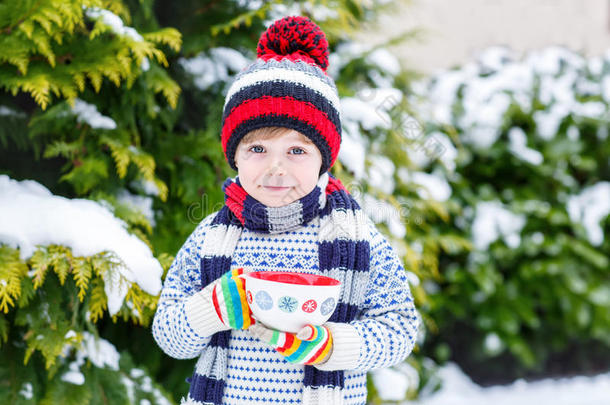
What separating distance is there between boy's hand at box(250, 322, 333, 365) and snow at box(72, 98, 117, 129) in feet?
4.21

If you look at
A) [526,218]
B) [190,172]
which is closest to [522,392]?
[526,218]

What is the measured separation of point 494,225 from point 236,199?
2.72 meters

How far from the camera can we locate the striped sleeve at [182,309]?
1.51m

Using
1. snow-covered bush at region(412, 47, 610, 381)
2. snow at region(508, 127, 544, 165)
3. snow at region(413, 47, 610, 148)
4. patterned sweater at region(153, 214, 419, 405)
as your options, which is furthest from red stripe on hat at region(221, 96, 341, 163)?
snow at region(508, 127, 544, 165)

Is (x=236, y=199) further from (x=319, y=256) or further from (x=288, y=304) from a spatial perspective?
(x=288, y=304)

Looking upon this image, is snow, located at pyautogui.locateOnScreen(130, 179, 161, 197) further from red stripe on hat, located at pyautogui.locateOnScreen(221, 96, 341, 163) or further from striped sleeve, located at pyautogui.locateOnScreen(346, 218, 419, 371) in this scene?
striped sleeve, located at pyautogui.locateOnScreen(346, 218, 419, 371)

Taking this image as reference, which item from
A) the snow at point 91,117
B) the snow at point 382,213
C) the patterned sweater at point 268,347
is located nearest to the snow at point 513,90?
the snow at point 382,213

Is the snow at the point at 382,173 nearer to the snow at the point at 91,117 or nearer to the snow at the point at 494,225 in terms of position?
the snow at the point at 494,225

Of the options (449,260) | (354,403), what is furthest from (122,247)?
(449,260)

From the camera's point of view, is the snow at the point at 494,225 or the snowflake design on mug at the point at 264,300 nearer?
the snowflake design on mug at the point at 264,300

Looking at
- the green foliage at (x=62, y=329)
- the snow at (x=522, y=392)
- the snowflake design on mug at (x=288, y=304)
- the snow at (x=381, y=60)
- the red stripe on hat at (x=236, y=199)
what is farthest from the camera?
the snow at (x=522, y=392)

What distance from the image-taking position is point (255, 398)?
1496 mm

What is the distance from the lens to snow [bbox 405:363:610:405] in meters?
3.86

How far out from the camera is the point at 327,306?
4.44 feet
